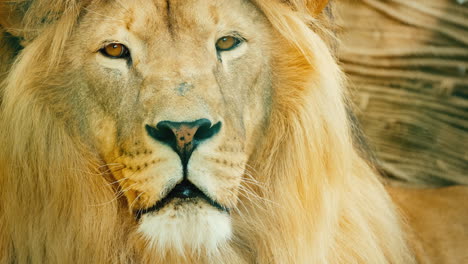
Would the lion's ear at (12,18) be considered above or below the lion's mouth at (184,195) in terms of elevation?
above

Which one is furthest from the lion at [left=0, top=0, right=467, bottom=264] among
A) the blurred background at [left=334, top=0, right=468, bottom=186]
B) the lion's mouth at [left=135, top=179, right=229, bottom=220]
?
the blurred background at [left=334, top=0, right=468, bottom=186]

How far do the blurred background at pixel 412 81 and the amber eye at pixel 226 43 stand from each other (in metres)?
1.30

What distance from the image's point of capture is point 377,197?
2352mm

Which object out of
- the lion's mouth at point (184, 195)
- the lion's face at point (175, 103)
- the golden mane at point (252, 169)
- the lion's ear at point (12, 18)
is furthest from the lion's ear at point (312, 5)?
the lion's ear at point (12, 18)

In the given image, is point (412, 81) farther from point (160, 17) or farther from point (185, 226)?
point (185, 226)

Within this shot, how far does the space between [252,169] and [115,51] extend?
0.55 metres

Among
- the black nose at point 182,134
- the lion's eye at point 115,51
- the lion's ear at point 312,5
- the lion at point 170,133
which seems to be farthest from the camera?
the lion's ear at point 312,5

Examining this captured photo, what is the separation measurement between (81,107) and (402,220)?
1.39m

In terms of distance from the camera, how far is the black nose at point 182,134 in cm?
162

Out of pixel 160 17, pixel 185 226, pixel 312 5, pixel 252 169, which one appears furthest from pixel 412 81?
pixel 185 226

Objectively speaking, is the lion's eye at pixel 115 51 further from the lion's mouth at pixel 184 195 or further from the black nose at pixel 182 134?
the lion's mouth at pixel 184 195

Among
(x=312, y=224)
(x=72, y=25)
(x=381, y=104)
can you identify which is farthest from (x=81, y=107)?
(x=381, y=104)

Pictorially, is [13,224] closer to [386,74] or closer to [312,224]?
[312,224]

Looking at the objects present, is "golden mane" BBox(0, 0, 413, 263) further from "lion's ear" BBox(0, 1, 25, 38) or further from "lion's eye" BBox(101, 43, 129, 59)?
"lion's eye" BBox(101, 43, 129, 59)
